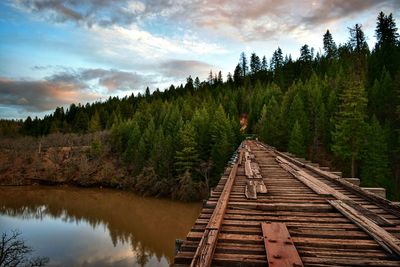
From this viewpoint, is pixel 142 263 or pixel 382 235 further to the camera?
pixel 142 263

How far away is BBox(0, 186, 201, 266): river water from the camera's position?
28203mm

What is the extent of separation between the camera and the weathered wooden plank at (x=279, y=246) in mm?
3431

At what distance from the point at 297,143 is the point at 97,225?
2752 centimetres

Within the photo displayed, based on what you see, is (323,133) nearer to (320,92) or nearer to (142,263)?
(320,92)

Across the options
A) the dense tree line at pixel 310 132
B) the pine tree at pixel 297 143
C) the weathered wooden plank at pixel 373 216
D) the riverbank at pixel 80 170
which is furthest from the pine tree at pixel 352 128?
the weathered wooden plank at pixel 373 216

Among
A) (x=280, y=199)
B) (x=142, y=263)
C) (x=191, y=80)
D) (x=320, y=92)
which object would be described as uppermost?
(x=191, y=80)

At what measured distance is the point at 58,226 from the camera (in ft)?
124

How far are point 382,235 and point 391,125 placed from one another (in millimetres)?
47485

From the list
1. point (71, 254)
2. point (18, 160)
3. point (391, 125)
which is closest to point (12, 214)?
point (71, 254)

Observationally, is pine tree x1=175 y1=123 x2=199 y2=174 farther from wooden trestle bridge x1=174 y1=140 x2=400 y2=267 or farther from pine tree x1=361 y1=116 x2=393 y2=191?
wooden trestle bridge x1=174 y1=140 x2=400 y2=267

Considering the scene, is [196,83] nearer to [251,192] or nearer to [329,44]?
[329,44]

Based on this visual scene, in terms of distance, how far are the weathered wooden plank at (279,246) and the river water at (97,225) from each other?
24.7m

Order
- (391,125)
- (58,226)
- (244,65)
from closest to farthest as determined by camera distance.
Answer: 1. (58,226)
2. (391,125)
3. (244,65)

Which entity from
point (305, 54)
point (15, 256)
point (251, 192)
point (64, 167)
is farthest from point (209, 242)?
point (305, 54)
